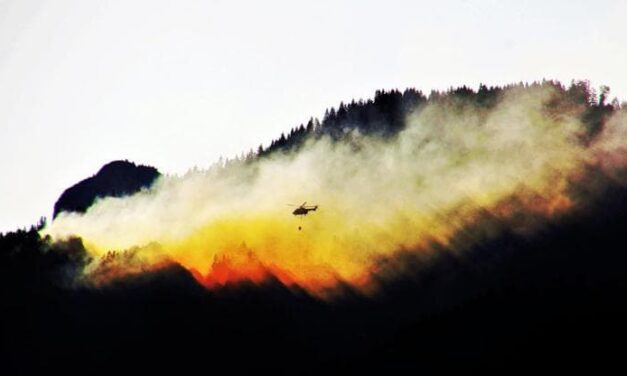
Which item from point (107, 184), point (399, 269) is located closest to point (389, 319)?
point (399, 269)

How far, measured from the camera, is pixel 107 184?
171000mm

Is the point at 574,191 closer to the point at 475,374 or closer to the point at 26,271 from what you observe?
the point at 475,374

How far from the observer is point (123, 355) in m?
112

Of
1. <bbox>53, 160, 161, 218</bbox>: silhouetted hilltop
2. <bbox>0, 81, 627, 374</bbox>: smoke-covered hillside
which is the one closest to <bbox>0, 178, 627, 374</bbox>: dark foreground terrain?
<bbox>0, 81, 627, 374</bbox>: smoke-covered hillside

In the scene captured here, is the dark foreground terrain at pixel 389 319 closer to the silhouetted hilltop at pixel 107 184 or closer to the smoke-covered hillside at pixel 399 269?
the smoke-covered hillside at pixel 399 269

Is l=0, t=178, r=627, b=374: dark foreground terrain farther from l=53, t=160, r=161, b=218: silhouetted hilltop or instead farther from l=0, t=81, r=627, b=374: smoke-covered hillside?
l=53, t=160, r=161, b=218: silhouetted hilltop

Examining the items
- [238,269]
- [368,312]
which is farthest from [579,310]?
[238,269]

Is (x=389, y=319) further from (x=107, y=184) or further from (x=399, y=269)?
(x=107, y=184)

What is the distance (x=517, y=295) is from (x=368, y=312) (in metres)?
→ 20.9

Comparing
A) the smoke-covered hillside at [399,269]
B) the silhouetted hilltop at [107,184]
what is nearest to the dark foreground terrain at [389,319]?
the smoke-covered hillside at [399,269]

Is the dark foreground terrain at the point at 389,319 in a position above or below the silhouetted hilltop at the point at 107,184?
below

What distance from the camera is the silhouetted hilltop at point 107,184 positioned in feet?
546

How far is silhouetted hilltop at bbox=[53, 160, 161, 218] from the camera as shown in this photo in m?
166

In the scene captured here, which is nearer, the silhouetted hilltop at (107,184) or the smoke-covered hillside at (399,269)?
the smoke-covered hillside at (399,269)
